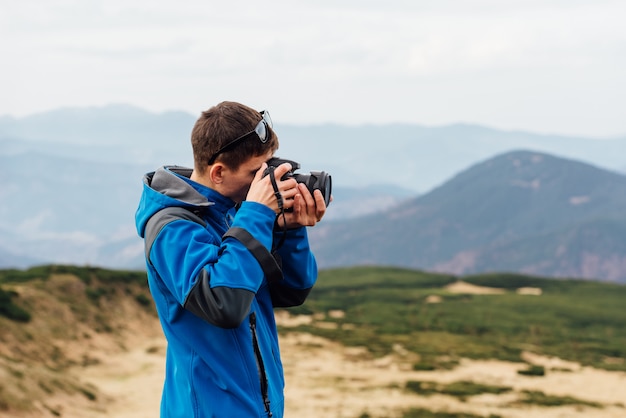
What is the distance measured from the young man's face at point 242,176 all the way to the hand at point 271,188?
83mm

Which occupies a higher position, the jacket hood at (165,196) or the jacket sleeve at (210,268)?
the jacket hood at (165,196)

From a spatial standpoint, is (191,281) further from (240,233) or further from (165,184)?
(165,184)

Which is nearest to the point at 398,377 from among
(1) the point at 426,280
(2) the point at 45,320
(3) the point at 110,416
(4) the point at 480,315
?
(3) the point at 110,416

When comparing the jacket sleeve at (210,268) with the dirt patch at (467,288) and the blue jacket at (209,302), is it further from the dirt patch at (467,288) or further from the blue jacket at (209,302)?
the dirt patch at (467,288)

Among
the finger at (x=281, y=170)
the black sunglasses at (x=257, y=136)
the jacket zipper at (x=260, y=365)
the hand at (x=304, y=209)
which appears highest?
the black sunglasses at (x=257, y=136)

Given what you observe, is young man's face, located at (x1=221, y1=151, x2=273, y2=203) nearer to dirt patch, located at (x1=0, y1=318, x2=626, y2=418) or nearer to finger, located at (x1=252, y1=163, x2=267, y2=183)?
finger, located at (x1=252, y1=163, x2=267, y2=183)

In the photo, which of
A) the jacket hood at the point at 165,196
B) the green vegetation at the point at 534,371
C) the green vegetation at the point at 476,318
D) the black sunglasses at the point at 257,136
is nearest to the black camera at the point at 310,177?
the black sunglasses at the point at 257,136

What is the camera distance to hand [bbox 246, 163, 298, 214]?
3.37 metres

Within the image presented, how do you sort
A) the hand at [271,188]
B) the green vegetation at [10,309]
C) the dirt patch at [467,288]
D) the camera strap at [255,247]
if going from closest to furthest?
the camera strap at [255,247], the hand at [271,188], the green vegetation at [10,309], the dirt patch at [467,288]

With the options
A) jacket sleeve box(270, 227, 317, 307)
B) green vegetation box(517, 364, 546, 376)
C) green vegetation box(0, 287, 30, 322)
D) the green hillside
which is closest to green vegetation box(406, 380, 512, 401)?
the green hillside

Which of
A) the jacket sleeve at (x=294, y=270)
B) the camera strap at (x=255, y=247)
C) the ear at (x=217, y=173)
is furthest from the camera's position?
the jacket sleeve at (x=294, y=270)

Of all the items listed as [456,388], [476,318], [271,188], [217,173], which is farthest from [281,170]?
[476,318]

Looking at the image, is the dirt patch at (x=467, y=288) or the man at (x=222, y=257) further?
the dirt patch at (x=467, y=288)

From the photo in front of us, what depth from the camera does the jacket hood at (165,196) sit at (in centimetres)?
345
